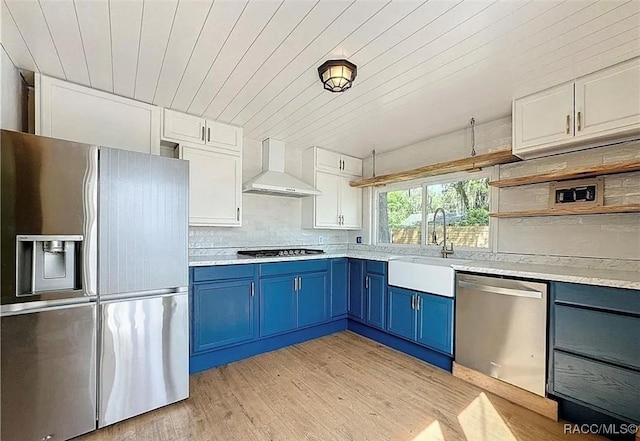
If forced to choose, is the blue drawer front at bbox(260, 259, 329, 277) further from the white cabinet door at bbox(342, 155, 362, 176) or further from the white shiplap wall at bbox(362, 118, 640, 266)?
the white shiplap wall at bbox(362, 118, 640, 266)

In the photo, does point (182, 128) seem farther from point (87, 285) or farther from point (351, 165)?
point (351, 165)

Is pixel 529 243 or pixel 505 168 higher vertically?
pixel 505 168

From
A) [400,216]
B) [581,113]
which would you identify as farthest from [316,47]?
[400,216]

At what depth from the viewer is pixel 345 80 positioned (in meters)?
1.86

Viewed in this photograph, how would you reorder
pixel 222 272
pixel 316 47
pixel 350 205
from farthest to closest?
pixel 350 205 < pixel 222 272 < pixel 316 47

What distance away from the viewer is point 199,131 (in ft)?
9.23

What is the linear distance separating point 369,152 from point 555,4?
8.70 feet

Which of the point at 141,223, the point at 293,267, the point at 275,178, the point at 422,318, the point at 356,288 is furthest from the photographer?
the point at 356,288

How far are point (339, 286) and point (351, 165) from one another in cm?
174

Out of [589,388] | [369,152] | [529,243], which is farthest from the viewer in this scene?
[369,152]

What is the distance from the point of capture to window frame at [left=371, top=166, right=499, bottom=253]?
286cm

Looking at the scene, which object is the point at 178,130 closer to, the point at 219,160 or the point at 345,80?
the point at 219,160

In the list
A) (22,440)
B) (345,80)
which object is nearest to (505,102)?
(345,80)

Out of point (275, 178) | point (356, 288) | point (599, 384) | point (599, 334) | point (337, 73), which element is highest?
point (337, 73)
